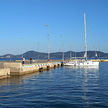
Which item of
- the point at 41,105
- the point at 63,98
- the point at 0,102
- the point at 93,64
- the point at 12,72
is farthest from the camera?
the point at 93,64

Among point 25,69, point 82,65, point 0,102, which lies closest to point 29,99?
point 0,102

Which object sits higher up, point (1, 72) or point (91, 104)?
point (1, 72)

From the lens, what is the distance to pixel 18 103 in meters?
15.4

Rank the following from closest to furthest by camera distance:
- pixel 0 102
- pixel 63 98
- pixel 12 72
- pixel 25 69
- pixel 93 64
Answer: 1. pixel 0 102
2. pixel 63 98
3. pixel 12 72
4. pixel 25 69
5. pixel 93 64

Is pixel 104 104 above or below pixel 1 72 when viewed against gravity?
below

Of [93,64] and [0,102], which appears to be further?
[93,64]

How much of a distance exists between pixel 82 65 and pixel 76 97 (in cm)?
5809

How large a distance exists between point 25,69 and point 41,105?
25.7 meters

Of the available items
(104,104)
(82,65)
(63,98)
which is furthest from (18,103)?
(82,65)

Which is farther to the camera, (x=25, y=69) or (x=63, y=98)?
(x=25, y=69)

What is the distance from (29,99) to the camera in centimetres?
1666

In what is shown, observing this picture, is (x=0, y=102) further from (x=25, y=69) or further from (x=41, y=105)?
(x=25, y=69)

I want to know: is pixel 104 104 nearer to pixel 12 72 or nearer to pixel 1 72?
pixel 1 72

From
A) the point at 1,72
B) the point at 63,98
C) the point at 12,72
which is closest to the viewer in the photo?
the point at 63,98
